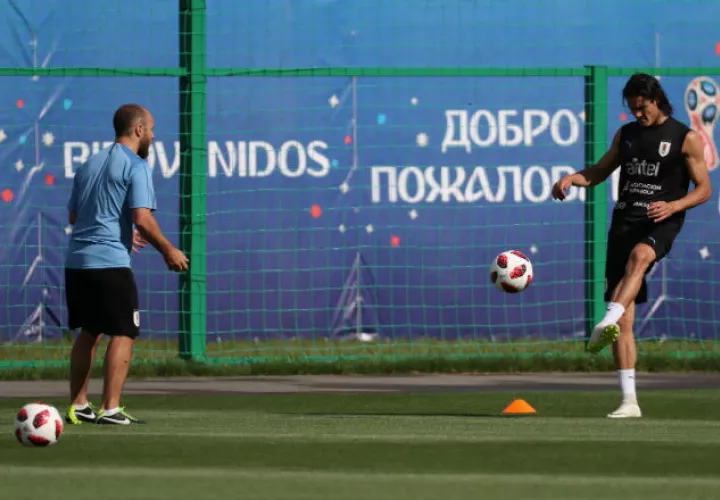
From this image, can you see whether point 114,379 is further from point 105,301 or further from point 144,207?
point 144,207

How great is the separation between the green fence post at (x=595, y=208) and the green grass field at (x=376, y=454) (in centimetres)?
373

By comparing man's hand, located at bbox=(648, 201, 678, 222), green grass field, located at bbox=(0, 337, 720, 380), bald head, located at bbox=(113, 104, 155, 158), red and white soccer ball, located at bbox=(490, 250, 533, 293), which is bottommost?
green grass field, located at bbox=(0, 337, 720, 380)

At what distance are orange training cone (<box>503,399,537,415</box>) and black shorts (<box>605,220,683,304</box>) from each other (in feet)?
2.66

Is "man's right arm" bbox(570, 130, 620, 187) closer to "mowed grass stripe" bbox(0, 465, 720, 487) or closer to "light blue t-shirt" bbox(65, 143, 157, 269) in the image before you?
"light blue t-shirt" bbox(65, 143, 157, 269)

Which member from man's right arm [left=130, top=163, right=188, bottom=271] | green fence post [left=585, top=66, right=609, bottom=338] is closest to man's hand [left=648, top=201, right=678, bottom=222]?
man's right arm [left=130, top=163, right=188, bottom=271]

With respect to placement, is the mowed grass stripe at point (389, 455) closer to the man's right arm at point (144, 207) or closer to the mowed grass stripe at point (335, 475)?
the mowed grass stripe at point (335, 475)

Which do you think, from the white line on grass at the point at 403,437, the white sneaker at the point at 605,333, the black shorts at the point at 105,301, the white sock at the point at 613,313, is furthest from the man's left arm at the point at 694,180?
the black shorts at the point at 105,301

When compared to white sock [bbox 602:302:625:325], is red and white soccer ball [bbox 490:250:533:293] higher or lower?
higher

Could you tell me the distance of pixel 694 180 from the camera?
10.2 metres

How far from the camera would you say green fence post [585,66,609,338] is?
14.8 m

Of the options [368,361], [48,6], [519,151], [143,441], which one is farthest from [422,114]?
[143,441]

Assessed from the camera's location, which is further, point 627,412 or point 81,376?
point 627,412

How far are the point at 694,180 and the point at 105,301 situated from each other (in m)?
3.29

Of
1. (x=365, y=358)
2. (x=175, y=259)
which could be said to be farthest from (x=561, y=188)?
(x=365, y=358)
